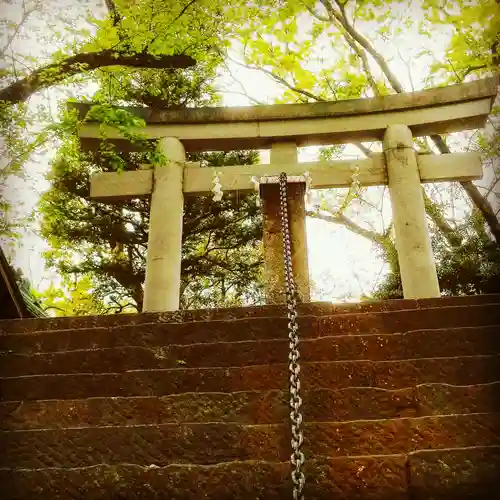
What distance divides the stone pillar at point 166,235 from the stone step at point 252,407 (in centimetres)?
374

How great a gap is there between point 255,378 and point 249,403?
12.6 inches

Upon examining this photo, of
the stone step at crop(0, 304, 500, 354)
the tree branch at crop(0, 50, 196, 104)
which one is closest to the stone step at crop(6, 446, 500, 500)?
the stone step at crop(0, 304, 500, 354)

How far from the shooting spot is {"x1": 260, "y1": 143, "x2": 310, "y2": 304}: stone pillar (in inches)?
241

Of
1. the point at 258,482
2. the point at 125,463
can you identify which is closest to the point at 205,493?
the point at 258,482

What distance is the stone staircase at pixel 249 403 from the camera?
8.35ft

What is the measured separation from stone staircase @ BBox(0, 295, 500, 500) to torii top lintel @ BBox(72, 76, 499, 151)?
4.74 metres

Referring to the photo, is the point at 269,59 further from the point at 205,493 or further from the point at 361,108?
the point at 205,493

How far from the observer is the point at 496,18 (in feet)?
29.2

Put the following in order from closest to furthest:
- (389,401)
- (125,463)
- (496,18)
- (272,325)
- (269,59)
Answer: (125,463) < (389,401) < (272,325) < (496,18) < (269,59)

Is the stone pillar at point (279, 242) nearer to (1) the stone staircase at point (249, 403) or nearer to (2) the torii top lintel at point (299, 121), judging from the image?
(1) the stone staircase at point (249, 403)

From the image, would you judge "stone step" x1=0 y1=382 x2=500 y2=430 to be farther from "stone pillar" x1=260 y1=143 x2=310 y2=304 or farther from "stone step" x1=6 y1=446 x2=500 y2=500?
"stone pillar" x1=260 y1=143 x2=310 y2=304

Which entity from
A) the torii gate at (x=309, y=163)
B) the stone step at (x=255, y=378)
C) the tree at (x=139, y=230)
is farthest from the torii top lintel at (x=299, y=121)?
the stone step at (x=255, y=378)

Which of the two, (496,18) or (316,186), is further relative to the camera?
(496,18)

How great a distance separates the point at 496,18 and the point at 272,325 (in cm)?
877
